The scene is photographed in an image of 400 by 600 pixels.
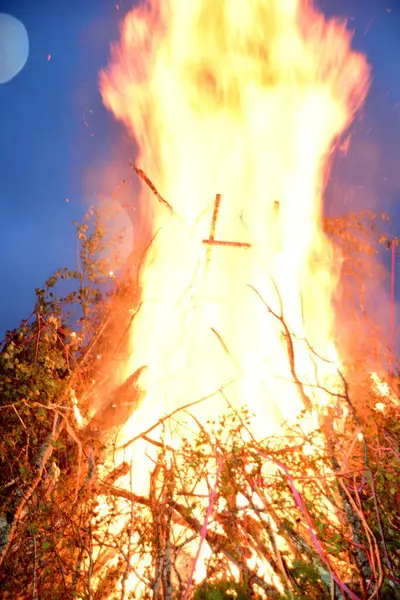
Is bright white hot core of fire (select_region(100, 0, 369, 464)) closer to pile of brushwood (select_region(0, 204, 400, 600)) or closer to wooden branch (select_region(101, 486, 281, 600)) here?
pile of brushwood (select_region(0, 204, 400, 600))

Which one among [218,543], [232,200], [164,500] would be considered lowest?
[218,543]

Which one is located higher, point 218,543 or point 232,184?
point 232,184

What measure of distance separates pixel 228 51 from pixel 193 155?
4.03m

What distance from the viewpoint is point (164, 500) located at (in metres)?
5.82

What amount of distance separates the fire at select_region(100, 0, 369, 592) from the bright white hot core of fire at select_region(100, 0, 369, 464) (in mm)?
42

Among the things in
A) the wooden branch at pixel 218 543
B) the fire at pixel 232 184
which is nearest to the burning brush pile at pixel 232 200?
the fire at pixel 232 184

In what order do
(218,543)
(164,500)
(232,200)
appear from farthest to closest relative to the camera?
1. (232,200)
2. (218,543)
3. (164,500)

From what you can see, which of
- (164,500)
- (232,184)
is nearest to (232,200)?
(232,184)

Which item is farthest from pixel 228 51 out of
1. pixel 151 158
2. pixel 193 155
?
pixel 151 158

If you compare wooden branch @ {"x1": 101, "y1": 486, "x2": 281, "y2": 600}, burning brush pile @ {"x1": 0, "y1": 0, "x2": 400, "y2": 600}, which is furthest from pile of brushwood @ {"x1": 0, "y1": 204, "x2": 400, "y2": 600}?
burning brush pile @ {"x1": 0, "y1": 0, "x2": 400, "y2": 600}

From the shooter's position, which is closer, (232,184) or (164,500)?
(164,500)

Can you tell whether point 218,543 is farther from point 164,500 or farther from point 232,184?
point 232,184

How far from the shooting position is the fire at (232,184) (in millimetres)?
12859

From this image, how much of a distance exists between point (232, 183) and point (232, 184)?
4 cm
